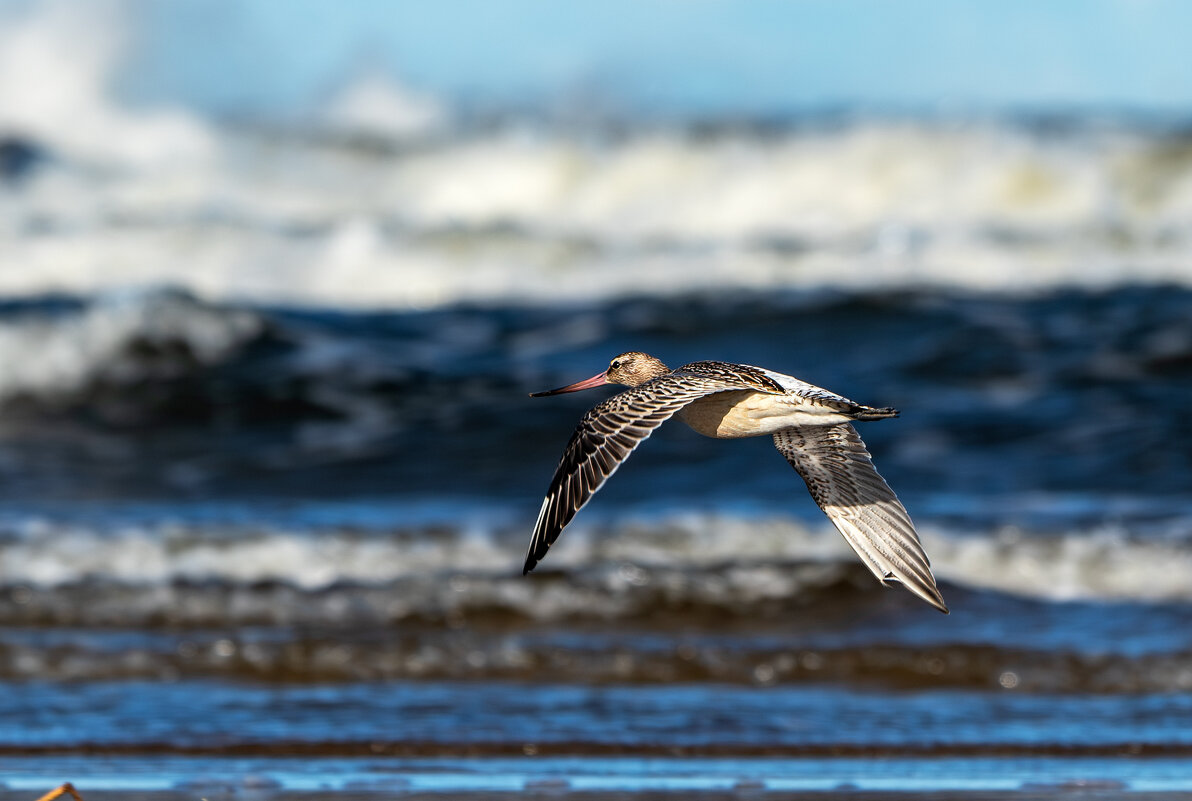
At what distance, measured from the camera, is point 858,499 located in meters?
4.50

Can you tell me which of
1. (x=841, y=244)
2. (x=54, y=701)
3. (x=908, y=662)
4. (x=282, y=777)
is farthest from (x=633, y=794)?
(x=841, y=244)

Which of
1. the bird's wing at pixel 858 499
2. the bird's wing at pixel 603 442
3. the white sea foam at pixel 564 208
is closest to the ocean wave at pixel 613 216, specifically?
the white sea foam at pixel 564 208

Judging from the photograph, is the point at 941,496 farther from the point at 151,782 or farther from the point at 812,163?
the point at 812,163

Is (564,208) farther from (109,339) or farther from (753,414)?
(753,414)

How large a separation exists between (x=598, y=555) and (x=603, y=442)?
144 inches

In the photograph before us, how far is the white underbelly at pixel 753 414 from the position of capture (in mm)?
4160

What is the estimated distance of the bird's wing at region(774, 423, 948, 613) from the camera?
430 centimetres

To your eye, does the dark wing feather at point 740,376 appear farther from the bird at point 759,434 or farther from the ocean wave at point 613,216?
the ocean wave at point 613,216

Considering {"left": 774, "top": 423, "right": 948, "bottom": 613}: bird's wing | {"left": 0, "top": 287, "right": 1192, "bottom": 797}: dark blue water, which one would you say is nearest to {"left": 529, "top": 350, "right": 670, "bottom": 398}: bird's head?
{"left": 774, "top": 423, "right": 948, "bottom": 613}: bird's wing

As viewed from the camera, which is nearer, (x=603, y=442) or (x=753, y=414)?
(x=603, y=442)

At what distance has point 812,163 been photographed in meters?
19.5

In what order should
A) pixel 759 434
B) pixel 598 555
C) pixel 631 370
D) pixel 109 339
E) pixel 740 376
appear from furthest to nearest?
pixel 109 339 < pixel 598 555 < pixel 631 370 < pixel 740 376 < pixel 759 434

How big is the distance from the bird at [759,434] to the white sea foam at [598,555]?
7.98 feet

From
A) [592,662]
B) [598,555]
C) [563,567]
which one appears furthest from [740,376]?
[598,555]
